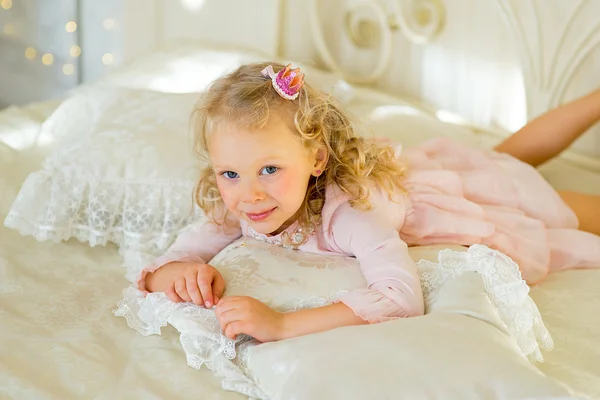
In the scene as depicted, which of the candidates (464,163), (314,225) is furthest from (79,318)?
(464,163)

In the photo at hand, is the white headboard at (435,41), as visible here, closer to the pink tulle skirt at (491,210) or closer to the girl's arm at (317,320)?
the pink tulle skirt at (491,210)

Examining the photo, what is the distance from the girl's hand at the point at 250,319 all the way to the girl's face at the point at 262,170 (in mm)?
156

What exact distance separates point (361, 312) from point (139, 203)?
1.96 feet

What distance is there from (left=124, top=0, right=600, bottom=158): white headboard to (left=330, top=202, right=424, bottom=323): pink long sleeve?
0.88m

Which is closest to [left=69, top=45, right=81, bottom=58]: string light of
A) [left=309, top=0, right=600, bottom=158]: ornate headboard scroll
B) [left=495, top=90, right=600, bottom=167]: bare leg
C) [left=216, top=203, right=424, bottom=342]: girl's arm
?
[left=309, top=0, right=600, bottom=158]: ornate headboard scroll

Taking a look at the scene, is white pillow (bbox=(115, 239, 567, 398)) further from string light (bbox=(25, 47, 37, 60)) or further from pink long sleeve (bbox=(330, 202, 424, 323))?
string light (bbox=(25, 47, 37, 60))

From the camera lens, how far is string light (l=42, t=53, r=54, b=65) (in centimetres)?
264

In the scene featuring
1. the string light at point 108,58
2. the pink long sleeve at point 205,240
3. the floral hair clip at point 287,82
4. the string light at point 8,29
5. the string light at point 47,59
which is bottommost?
the string light at point 47,59

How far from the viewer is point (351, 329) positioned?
1029mm

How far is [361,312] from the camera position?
3.70 ft

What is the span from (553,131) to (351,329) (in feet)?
3.10

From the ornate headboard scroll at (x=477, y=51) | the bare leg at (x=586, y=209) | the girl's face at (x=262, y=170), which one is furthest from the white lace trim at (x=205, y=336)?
the ornate headboard scroll at (x=477, y=51)

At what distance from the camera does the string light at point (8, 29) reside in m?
2.56

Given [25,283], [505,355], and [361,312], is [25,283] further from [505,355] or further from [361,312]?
[505,355]
